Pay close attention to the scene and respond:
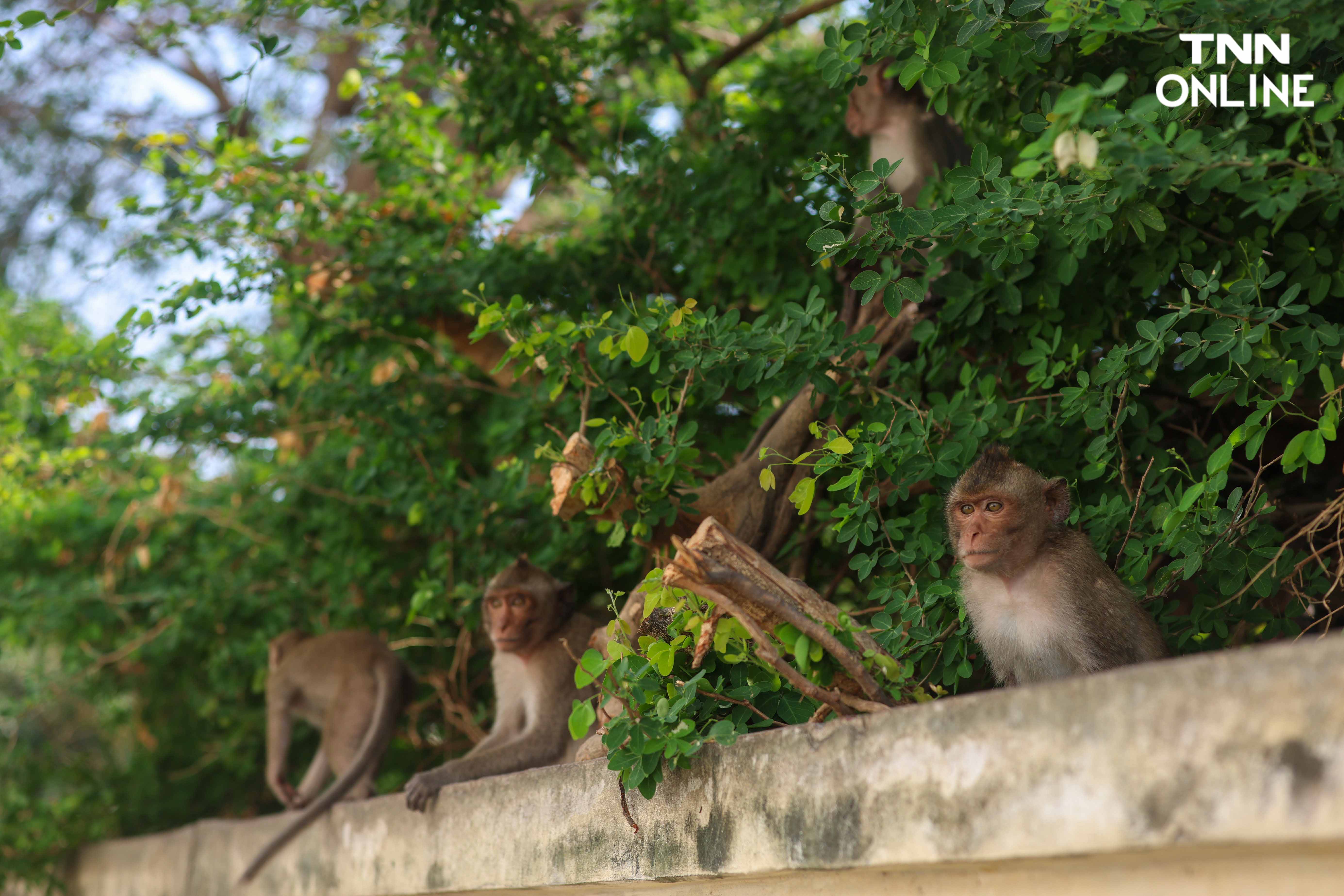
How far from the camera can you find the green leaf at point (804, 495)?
260 centimetres

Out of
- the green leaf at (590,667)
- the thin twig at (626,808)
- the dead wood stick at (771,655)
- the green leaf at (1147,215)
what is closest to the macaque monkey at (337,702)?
the thin twig at (626,808)

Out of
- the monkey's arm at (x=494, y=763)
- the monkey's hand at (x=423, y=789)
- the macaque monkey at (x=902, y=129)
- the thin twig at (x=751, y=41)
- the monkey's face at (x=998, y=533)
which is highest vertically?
the thin twig at (x=751, y=41)

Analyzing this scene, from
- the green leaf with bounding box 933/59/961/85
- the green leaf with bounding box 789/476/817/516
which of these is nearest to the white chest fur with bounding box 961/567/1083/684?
the green leaf with bounding box 789/476/817/516

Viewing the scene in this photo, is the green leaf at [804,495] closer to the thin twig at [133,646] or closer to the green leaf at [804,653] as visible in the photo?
the green leaf at [804,653]

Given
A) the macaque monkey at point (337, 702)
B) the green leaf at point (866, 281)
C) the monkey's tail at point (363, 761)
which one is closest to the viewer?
the green leaf at point (866, 281)

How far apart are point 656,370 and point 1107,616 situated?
1.16m

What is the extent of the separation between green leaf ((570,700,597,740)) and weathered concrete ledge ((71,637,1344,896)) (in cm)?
30

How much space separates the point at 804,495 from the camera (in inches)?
104

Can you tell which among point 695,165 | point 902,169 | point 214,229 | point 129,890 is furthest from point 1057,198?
point 129,890

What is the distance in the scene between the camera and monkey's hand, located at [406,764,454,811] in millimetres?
3398

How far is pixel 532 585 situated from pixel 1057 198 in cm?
223

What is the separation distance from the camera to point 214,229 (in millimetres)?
4434

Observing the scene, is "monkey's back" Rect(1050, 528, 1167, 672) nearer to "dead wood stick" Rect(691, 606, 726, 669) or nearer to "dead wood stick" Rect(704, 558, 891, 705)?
"dead wood stick" Rect(704, 558, 891, 705)

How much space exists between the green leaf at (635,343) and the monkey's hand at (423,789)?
56.8 inches
